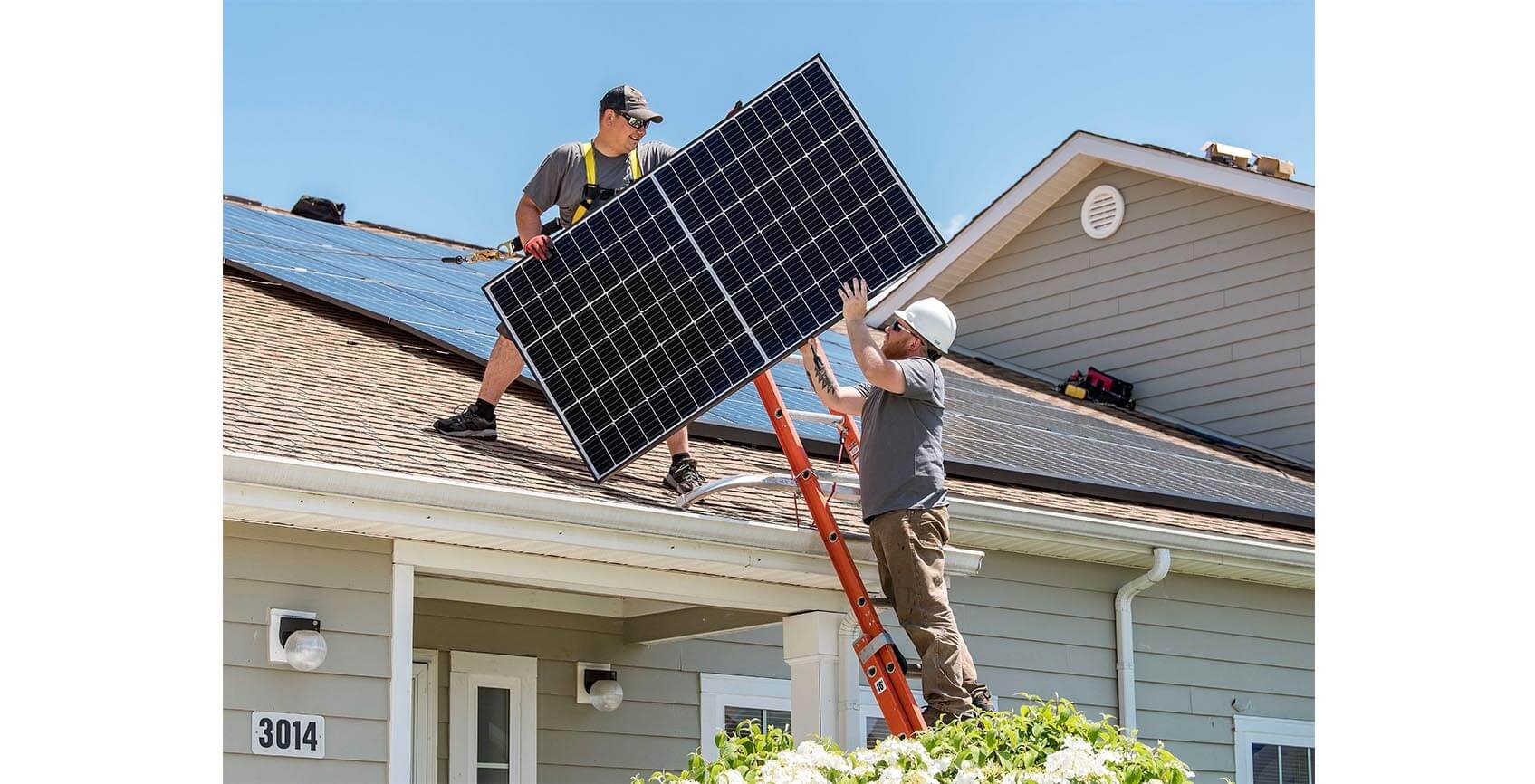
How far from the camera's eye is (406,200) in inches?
1236

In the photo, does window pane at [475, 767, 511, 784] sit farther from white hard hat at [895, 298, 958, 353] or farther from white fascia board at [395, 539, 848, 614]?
white hard hat at [895, 298, 958, 353]

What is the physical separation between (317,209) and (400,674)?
30.7 feet

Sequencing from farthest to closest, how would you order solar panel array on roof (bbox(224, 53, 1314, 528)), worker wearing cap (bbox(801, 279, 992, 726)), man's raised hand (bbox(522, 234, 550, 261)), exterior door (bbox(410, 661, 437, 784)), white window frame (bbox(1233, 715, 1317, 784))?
1. white window frame (bbox(1233, 715, 1317, 784))
2. solar panel array on roof (bbox(224, 53, 1314, 528))
3. exterior door (bbox(410, 661, 437, 784))
4. man's raised hand (bbox(522, 234, 550, 261))
5. worker wearing cap (bbox(801, 279, 992, 726))

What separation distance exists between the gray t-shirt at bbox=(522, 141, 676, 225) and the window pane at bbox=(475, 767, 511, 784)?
2972mm

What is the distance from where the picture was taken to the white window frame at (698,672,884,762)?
987 cm

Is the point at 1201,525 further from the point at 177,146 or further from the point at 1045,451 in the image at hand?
the point at 177,146

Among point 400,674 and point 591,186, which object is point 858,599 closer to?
point 400,674

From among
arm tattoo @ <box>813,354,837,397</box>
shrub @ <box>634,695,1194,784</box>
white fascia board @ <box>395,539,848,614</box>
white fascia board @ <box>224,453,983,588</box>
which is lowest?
shrub @ <box>634,695,1194,784</box>

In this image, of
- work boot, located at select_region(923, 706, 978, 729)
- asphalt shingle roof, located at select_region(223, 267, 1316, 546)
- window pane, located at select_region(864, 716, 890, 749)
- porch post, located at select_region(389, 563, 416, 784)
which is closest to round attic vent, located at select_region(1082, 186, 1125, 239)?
asphalt shingle roof, located at select_region(223, 267, 1316, 546)

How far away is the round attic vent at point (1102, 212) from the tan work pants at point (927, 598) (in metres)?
8.91

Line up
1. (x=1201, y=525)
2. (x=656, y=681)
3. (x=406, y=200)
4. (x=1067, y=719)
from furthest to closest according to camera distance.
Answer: (x=406, y=200) → (x=1201, y=525) → (x=656, y=681) → (x=1067, y=719)

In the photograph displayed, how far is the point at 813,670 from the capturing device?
8.20 meters

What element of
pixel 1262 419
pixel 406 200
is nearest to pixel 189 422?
pixel 1262 419

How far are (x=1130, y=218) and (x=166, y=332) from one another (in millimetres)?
12259
